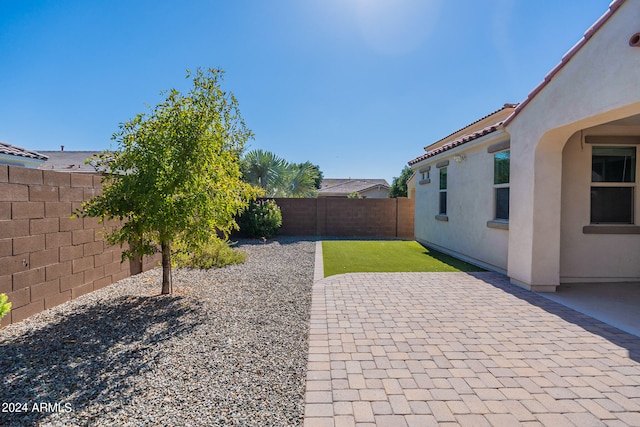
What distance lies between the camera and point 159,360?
3676mm

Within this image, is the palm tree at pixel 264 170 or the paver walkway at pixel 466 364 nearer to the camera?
the paver walkway at pixel 466 364

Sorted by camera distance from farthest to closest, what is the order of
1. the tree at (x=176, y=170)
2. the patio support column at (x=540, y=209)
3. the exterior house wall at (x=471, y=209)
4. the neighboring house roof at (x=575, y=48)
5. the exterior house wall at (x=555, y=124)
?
1. the exterior house wall at (x=471, y=209)
2. the patio support column at (x=540, y=209)
3. the tree at (x=176, y=170)
4. the neighboring house roof at (x=575, y=48)
5. the exterior house wall at (x=555, y=124)

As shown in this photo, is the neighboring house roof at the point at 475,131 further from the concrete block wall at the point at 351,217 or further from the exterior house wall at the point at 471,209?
the concrete block wall at the point at 351,217

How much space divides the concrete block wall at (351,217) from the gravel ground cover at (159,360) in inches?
445

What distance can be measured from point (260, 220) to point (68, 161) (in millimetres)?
22604

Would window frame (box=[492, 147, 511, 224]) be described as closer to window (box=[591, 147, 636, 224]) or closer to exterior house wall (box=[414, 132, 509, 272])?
exterior house wall (box=[414, 132, 509, 272])

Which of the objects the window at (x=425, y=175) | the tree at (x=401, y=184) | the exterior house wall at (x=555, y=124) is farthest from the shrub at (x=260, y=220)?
the tree at (x=401, y=184)

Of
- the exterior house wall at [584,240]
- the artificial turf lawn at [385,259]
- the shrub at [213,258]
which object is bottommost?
the artificial turf lawn at [385,259]

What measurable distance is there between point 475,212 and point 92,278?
9.74m

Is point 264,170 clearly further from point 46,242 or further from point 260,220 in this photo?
point 46,242

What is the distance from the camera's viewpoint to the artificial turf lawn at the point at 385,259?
9.01 meters

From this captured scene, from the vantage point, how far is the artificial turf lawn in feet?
29.6

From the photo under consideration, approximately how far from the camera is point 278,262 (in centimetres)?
998

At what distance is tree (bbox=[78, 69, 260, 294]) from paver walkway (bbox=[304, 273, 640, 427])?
2.62 m
